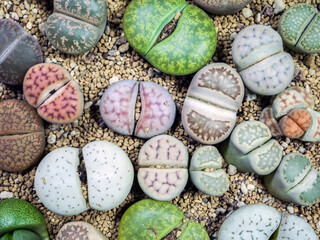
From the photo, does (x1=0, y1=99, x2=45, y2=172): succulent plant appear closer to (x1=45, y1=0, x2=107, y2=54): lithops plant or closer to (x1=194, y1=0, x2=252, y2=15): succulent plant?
(x1=45, y1=0, x2=107, y2=54): lithops plant

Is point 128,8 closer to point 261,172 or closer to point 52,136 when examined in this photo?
point 52,136

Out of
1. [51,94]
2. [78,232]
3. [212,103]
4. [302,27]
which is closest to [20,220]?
[78,232]

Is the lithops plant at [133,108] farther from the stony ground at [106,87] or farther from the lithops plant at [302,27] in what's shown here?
the lithops plant at [302,27]

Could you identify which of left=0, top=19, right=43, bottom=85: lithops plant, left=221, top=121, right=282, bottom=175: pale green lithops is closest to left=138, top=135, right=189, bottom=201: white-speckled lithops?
left=221, top=121, right=282, bottom=175: pale green lithops

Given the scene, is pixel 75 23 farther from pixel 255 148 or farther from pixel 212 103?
pixel 255 148

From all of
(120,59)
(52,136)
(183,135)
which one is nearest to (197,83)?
(183,135)

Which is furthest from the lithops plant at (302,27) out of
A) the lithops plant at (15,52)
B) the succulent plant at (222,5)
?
the lithops plant at (15,52)
